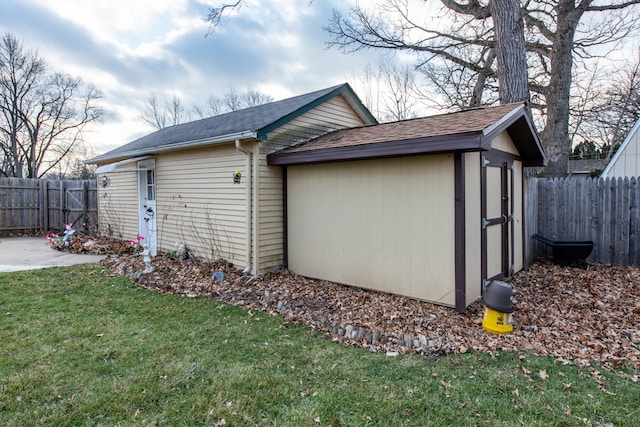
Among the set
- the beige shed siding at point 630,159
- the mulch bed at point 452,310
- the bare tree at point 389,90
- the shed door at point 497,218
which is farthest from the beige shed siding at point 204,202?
the bare tree at point 389,90

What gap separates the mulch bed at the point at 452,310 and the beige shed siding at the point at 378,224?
27cm

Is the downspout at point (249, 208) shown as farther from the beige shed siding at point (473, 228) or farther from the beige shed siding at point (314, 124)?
the beige shed siding at point (473, 228)

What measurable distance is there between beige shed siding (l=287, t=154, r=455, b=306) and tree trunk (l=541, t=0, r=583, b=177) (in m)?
8.50

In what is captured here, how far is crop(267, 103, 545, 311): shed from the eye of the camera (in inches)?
177

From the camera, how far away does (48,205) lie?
12312mm

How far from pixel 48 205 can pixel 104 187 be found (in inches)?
135

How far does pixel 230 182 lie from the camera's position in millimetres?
6574

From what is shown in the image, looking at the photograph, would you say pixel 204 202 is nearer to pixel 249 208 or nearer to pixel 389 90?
pixel 249 208

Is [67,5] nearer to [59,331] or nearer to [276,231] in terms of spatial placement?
[276,231]

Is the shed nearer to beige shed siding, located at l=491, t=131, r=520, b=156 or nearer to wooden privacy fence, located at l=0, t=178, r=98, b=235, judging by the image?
beige shed siding, located at l=491, t=131, r=520, b=156

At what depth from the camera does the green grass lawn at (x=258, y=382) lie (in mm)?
2523

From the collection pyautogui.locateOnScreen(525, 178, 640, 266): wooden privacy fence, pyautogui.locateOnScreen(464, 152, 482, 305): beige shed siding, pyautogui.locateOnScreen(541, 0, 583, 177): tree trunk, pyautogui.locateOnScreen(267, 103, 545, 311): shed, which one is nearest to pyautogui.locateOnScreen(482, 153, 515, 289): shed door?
pyautogui.locateOnScreen(267, 103, 545, 311): shed

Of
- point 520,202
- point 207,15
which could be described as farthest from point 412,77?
point 520,202

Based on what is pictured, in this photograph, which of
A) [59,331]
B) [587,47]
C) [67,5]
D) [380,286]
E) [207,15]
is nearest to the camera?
[59,331]
